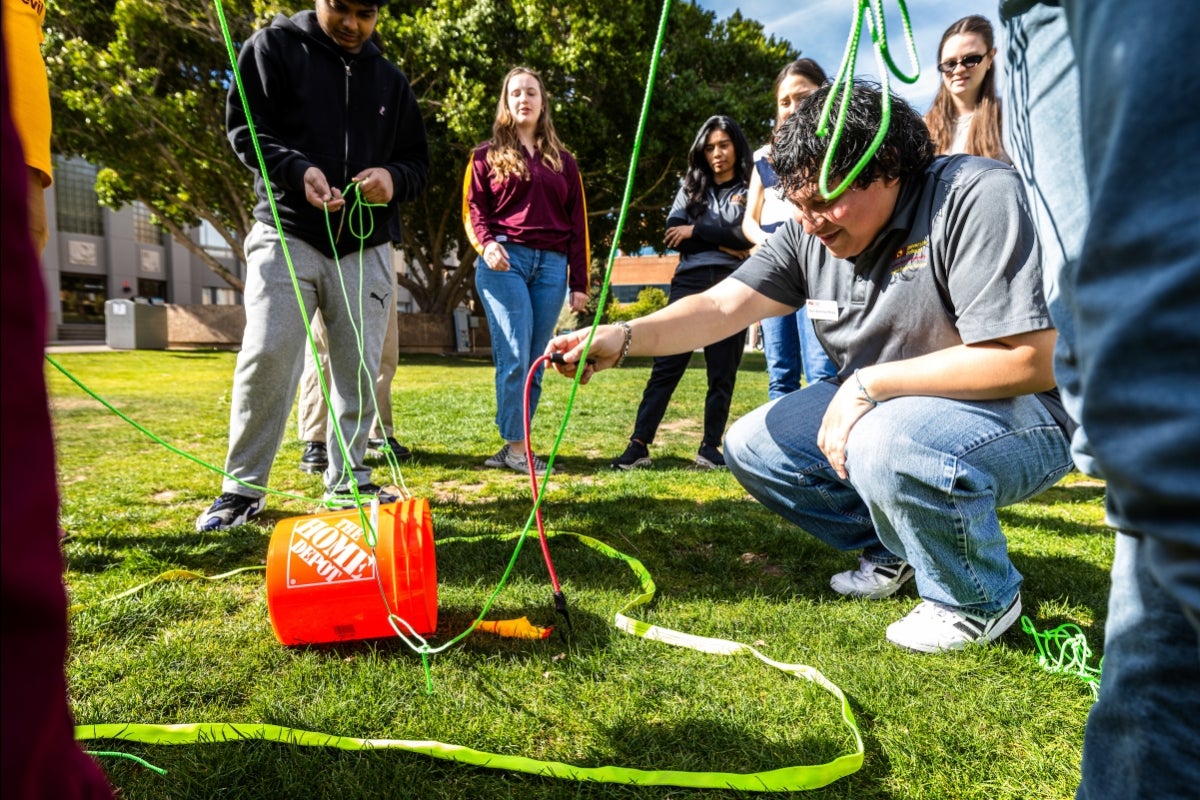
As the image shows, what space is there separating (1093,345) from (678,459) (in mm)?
3862

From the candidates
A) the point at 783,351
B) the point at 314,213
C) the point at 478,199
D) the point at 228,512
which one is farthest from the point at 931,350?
the point at 478,199

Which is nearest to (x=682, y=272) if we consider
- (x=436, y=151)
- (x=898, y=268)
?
(x=898, y=268)

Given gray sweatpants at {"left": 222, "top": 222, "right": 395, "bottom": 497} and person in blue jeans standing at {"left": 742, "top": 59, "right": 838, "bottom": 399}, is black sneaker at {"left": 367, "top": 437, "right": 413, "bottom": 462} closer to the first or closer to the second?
gray sweatpants at {"left": 222, "top": 222, "right": 395, "bottom": 497}

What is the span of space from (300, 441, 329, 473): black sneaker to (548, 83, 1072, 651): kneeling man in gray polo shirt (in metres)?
2.44

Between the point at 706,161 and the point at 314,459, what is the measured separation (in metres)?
2.85

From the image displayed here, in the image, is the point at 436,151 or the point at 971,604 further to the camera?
the point at 436,151

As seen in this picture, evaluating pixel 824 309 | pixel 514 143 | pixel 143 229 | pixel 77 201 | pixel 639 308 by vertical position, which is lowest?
pixel 824 309

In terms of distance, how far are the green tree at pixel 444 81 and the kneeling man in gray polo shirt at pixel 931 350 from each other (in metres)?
10.3

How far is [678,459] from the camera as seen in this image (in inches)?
172

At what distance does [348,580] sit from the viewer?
5.54 feet

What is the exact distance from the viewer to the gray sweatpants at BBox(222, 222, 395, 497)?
2.70 m

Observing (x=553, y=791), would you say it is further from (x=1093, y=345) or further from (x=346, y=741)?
(x=1093, y=345)

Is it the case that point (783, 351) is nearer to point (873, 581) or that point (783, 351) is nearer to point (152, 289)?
point (873, 581)

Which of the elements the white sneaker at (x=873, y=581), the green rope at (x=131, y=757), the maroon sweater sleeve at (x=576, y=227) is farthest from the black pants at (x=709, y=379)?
the green rope at (x=131, y=757)
